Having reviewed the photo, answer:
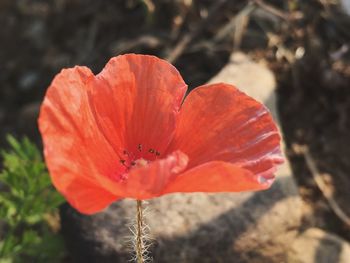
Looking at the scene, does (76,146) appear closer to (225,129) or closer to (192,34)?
(225,129)

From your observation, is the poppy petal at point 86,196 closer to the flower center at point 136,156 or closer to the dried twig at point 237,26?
the flower center at point 136,156

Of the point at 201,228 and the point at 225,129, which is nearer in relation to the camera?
the point at 225,129

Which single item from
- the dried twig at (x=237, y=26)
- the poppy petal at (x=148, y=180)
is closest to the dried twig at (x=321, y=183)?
the dried twig at (x=237, y=26)

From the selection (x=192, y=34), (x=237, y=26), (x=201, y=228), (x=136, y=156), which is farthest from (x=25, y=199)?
(x=237, y=26)

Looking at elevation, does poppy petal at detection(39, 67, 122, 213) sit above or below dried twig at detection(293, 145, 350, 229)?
below

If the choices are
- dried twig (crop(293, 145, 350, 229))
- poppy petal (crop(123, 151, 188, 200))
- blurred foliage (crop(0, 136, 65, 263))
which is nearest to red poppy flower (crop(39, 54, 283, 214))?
poppy petal (crop(123, 151, 188, 200))

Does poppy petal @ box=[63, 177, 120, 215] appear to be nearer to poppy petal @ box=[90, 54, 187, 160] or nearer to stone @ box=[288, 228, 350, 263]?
poppy petal @ box=[90, 54, 187, 160]
